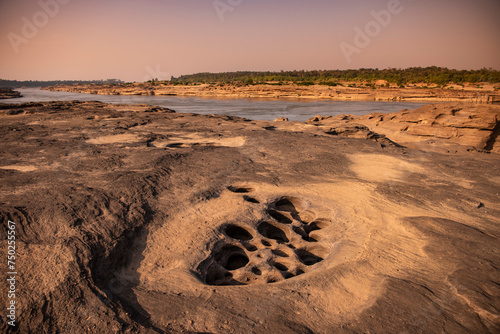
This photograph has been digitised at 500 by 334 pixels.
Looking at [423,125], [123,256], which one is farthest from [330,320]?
[423,125]

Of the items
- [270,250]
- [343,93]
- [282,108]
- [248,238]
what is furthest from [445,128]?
[343,93]

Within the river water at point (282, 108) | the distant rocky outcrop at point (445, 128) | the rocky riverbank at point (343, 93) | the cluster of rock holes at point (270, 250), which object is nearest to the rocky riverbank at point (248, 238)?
the cluster of rock holes at point (270, 250)

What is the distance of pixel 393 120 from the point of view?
15.7 m

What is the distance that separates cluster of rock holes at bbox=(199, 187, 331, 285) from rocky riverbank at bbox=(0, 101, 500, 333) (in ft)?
0.08

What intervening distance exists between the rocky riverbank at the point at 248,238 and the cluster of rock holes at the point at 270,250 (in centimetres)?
2

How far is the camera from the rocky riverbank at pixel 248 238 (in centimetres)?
297

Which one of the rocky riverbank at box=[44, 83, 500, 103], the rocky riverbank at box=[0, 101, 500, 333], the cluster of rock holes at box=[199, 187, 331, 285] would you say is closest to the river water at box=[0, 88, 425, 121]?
the rocky riverbank at box=[44, 83, 500, 103]

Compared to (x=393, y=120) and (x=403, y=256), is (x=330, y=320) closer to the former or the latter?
(x=403, y=256)

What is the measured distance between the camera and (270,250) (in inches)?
179

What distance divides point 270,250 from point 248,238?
0.64 metres

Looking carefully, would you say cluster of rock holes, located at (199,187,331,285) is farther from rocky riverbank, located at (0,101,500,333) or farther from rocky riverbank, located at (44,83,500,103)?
rocky riverbank, located at (44,83,500,103)

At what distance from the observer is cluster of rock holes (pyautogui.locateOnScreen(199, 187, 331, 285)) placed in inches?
160

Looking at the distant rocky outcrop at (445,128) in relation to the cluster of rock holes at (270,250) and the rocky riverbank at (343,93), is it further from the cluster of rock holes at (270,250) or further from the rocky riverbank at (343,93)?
the rocky riverbank at (343,93)

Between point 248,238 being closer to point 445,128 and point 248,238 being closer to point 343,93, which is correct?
point 445,128
